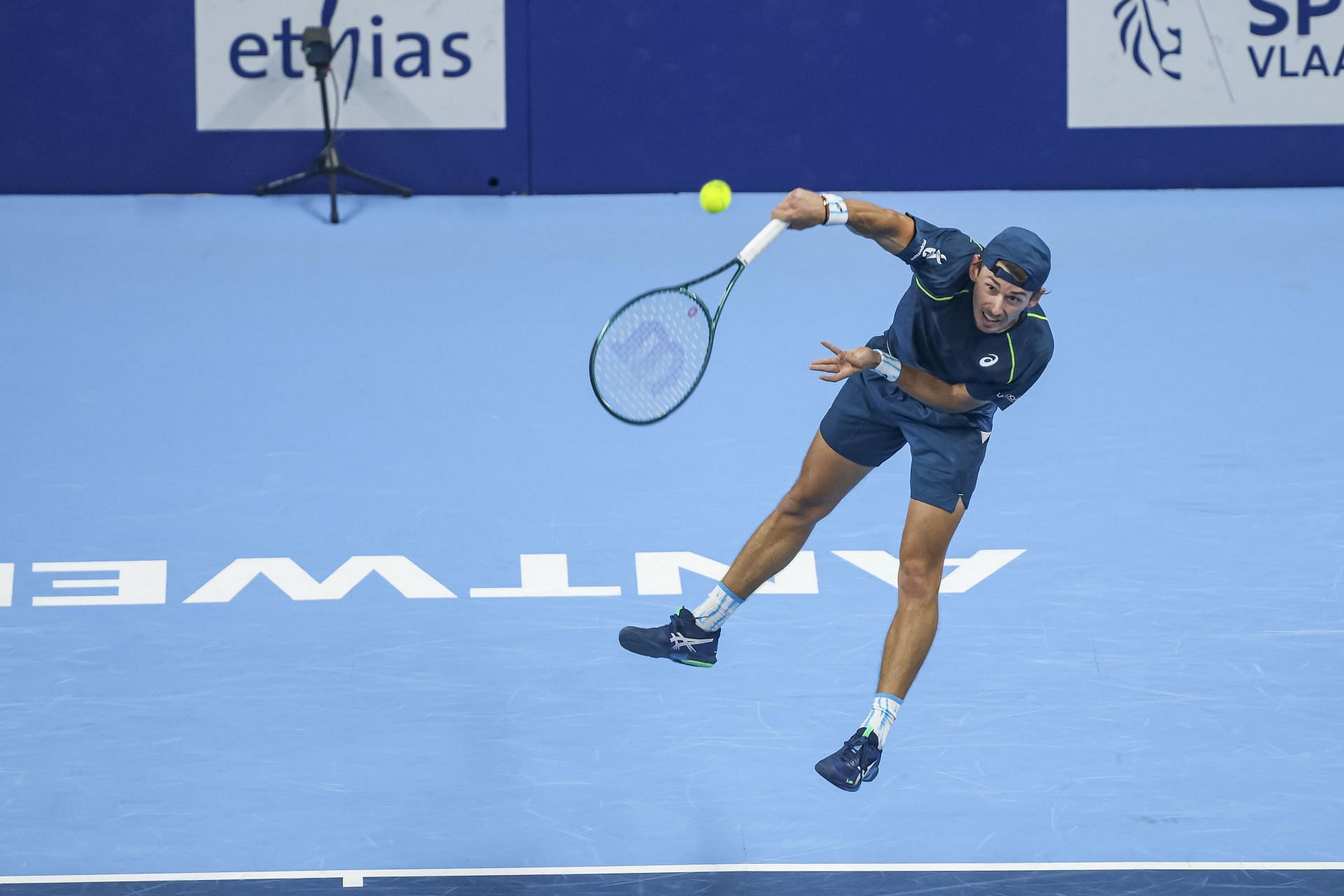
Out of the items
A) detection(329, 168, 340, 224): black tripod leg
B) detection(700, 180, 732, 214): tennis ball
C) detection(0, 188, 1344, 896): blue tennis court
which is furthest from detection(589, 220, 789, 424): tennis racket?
detection(329, 168, 340, 224): black tripod leg

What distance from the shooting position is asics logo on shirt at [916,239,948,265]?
659 centimetres

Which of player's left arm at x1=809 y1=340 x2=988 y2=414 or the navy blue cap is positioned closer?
the navy blue cap

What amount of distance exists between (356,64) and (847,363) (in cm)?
847

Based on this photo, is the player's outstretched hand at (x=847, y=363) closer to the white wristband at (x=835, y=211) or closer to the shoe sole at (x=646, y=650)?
the white wristband at (x=835, y=211)

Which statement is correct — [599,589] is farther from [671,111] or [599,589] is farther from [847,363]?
[671,111]

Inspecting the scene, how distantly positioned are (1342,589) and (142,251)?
8.42 meters

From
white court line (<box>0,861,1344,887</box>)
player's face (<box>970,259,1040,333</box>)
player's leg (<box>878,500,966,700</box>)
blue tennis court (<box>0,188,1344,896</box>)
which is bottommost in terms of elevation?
white court line (<box>0,861,1344,887</box>)

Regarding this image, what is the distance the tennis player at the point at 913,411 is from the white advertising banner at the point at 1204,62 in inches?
303

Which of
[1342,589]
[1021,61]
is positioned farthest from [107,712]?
[1021,61]

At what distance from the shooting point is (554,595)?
8570mm

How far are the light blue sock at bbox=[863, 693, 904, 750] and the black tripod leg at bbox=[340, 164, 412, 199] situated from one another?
817 centimetres

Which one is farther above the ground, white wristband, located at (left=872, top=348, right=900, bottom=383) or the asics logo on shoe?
white wristband, located at (left=872, top=348, right=900, bottom=383)

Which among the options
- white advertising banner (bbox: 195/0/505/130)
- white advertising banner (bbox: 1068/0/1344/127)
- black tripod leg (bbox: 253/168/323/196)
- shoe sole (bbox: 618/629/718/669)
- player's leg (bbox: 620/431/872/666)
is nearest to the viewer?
player's leg (bbox: 620/431/872/666)

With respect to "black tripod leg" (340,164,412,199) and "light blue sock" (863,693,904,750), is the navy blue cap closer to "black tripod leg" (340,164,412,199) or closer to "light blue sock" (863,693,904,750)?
"light blue sock" (863,693,904,750)
